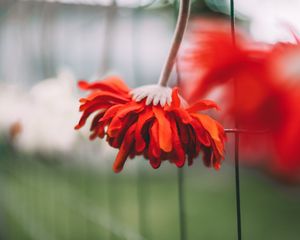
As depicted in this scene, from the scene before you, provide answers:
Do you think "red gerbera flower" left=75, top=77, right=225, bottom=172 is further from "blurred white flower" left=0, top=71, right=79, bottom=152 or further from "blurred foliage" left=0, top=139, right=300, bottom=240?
"blurred white flower" left=0, top=71, right=79, bottom=152

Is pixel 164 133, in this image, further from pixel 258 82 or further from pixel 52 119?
pixel 52 119

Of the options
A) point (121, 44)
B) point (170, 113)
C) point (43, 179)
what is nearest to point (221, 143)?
point (170, 113)

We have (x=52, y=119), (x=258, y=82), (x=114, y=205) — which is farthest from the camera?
(x=114, y=205)

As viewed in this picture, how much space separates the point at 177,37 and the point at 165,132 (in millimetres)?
94

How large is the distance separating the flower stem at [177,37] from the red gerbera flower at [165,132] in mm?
50

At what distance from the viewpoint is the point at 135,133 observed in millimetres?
333

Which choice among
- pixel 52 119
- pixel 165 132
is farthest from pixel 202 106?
pixel 52 119

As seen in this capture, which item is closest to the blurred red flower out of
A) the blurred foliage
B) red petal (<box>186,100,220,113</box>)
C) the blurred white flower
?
red petal (<box>186,100,220,113</box>)

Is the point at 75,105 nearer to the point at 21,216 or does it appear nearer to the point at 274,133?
the point at 274,133

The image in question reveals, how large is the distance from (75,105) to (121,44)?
656 millimetres

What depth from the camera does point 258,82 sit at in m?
0.25

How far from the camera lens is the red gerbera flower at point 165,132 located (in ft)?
1.07

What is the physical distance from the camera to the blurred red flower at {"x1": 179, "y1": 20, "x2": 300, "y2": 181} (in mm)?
242

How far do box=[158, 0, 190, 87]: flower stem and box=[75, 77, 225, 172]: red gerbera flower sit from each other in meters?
0.05
